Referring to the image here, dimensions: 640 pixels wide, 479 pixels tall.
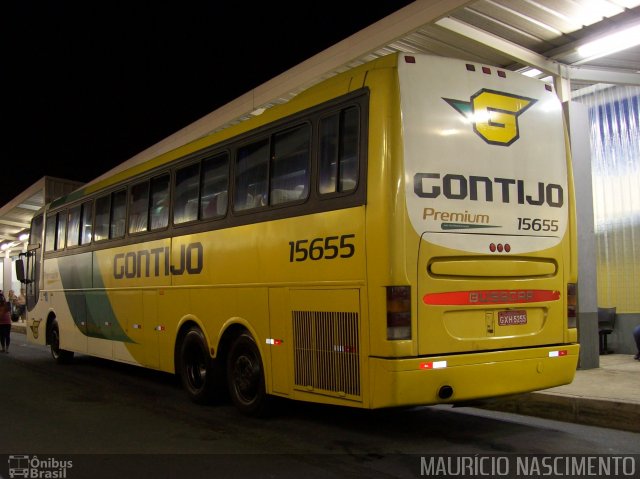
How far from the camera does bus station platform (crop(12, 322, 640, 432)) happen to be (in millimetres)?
6781

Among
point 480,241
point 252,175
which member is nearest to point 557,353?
point 480,241

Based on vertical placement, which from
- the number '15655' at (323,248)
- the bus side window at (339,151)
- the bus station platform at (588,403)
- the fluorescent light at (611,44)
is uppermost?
the fluorescent light at (611,44)

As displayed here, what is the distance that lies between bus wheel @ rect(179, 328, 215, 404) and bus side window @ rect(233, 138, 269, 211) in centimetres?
202

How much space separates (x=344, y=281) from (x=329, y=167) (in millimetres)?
1211

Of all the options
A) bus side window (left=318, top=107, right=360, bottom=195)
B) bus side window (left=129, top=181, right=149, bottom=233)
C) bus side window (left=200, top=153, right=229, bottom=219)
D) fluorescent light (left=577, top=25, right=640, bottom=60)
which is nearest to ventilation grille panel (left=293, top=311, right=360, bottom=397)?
bus side window (left=318, top=107, right=360, bottom=195)

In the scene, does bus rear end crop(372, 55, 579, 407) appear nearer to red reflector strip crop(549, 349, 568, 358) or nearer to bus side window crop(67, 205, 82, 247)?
red reflector strip crop(549, 349, 568, 358)

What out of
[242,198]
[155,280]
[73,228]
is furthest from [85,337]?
[242,198]

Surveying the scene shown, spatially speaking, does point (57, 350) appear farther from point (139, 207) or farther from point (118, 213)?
point (139, 207)

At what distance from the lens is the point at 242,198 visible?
776cm

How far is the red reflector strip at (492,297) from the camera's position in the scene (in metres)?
5.80

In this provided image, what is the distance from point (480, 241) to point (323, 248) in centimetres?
154

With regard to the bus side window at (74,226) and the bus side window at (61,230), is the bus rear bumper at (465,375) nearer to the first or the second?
the bus side window at (74,226)

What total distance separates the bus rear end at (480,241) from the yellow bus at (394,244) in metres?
0.01

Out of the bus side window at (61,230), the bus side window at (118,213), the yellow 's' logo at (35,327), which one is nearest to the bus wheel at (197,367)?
the bus side window at (118,213)
